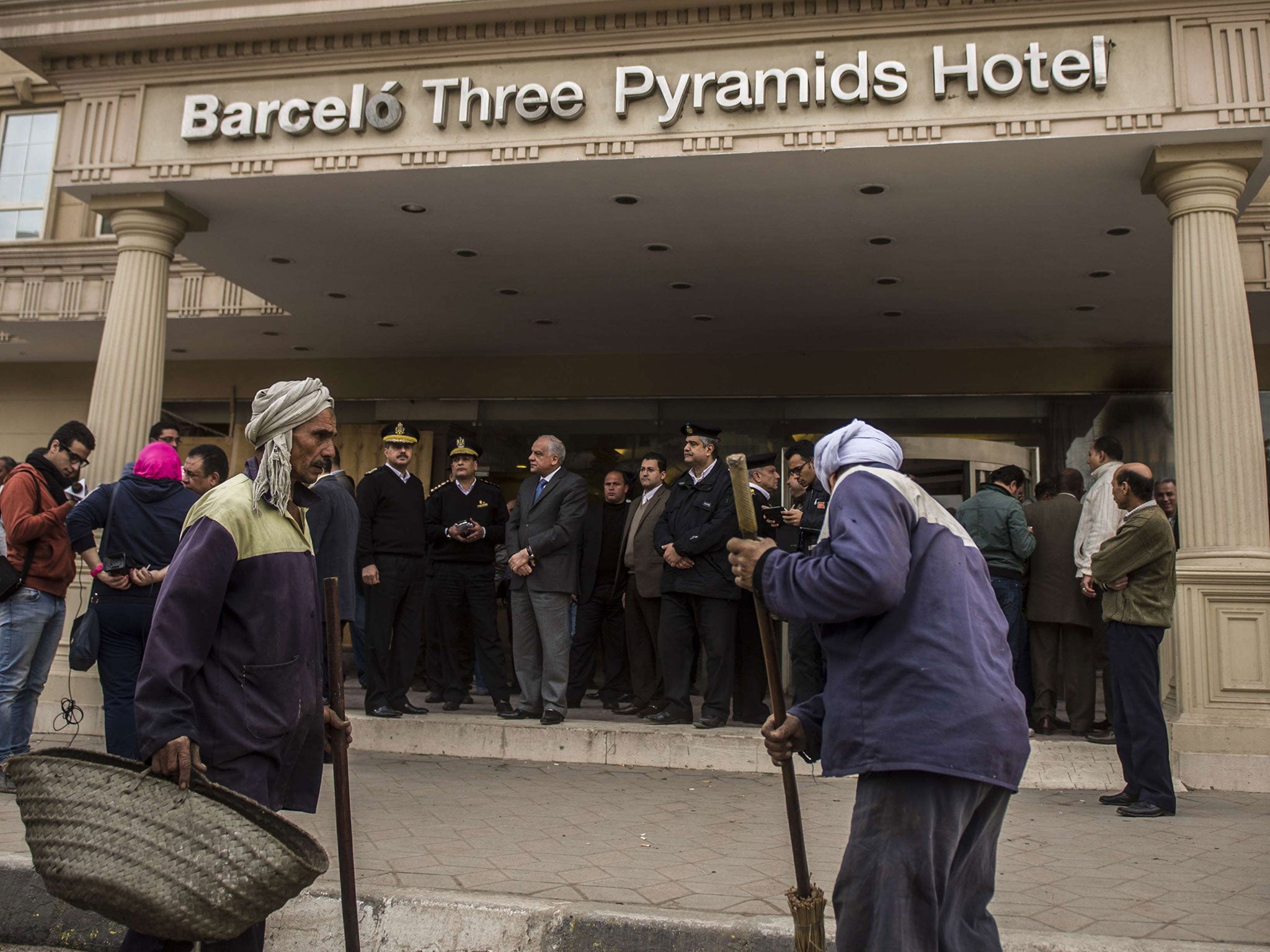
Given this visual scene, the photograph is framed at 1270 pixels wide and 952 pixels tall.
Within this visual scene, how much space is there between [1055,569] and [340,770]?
6.30 meters

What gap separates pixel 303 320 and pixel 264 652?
33.1 feet

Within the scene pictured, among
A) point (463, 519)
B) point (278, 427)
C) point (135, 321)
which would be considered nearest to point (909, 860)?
point (278, 427)

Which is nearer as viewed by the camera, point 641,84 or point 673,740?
point 673,740

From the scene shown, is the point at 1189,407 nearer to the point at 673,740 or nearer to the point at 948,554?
the point at 673,740

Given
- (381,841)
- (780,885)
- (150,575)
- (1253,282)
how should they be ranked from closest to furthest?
(780,885), (381,841), (150,575), (1253,282)

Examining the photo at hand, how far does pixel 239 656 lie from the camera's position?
2.90m

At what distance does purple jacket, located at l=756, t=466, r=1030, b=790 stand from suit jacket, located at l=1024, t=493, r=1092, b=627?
540 cm

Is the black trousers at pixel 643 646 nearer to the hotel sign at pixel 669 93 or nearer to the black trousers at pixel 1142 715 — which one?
the black trousers at pixel 1142 715

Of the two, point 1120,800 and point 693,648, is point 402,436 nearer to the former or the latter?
point 693,648

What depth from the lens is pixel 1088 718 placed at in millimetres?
7555

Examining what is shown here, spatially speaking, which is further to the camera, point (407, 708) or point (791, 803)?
point (407, 708)

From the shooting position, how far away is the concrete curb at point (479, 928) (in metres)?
3.67

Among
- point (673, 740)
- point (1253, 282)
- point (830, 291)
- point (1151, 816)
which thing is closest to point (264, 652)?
point (673, 740)

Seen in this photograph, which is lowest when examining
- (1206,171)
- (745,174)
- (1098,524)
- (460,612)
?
(460,612)
